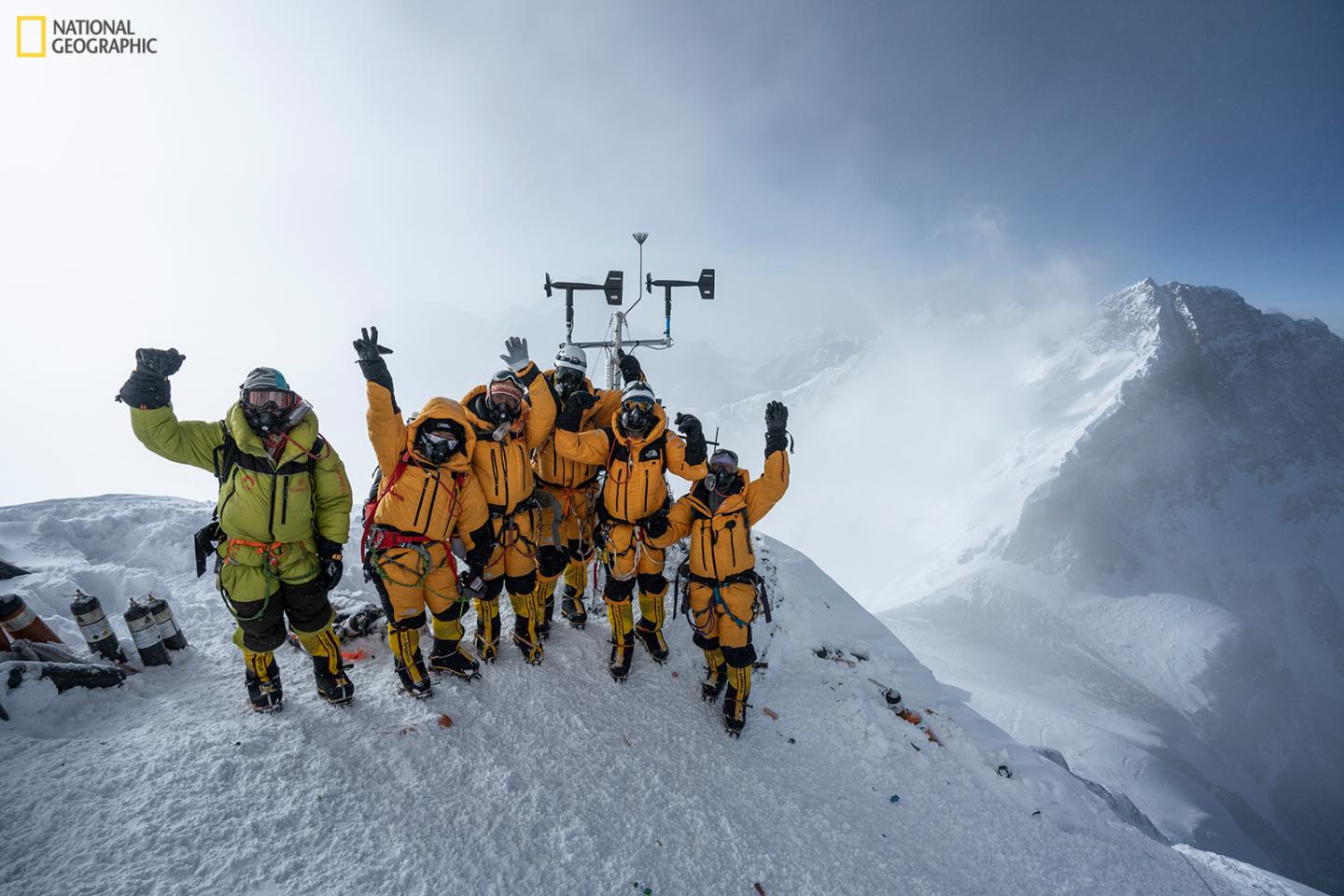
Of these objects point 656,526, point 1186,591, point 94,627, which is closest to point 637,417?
point 656,526

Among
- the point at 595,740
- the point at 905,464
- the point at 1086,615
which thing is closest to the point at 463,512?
the point at 595,740

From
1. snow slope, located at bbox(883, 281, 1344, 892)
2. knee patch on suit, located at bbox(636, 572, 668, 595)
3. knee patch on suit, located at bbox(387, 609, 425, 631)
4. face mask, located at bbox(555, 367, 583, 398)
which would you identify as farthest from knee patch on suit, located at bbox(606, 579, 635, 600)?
snow slope, located at bbox(883, 281, 1344, 892)

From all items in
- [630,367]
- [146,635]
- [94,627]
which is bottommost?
[146,635]

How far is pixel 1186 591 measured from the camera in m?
85.6

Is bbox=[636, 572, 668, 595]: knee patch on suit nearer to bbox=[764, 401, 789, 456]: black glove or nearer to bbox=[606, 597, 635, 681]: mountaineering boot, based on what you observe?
bbox=[606, 597, 635, 681]: mountaineering boot

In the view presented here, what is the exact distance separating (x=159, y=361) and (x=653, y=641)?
520 centimetres

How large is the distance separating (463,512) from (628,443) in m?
1.77

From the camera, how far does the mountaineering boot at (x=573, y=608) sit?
642 centimetres

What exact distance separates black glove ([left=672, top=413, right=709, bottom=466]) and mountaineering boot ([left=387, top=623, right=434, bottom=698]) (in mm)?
3146

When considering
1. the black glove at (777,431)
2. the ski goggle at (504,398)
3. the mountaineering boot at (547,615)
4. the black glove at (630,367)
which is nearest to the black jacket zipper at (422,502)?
the ski goggle at (504,398)

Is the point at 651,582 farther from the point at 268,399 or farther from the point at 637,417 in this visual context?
the point at 268,399

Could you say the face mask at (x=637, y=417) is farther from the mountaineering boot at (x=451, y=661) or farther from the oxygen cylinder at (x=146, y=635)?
the oxygen cylinder at (x=146, y=635)

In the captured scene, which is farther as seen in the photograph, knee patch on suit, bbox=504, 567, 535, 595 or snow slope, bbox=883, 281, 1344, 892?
snow slope, bbox=883, 281, 1344, 892

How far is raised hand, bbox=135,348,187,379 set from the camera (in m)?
3.77
